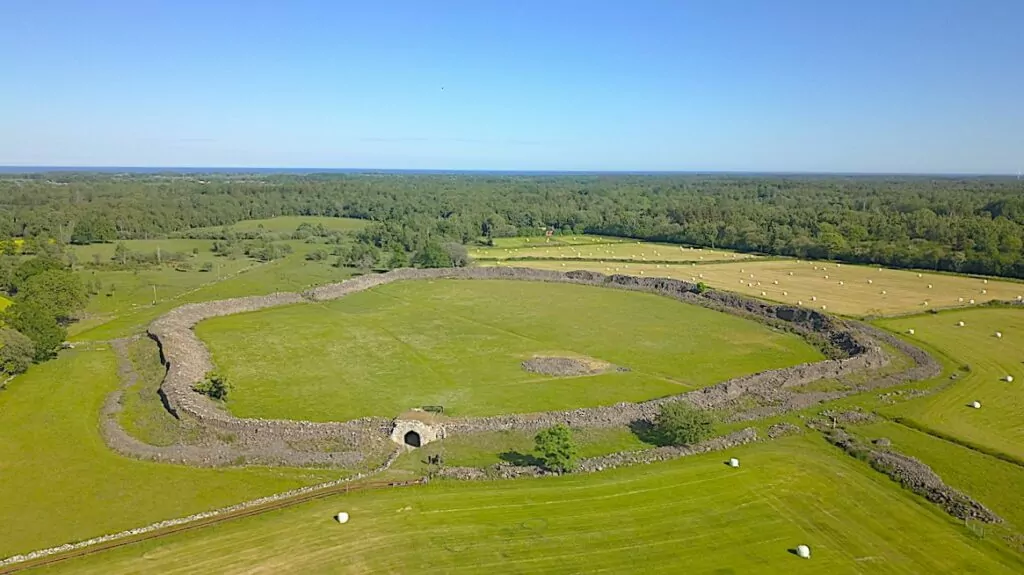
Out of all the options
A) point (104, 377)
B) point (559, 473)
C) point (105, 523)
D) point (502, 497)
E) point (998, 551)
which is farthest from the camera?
point (104, 377)

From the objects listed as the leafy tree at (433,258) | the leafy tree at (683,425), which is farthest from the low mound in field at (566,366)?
the leafy tree at (433,258)

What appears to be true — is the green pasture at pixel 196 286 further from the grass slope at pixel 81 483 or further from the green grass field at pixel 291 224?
the green grass field at pixel 291 224

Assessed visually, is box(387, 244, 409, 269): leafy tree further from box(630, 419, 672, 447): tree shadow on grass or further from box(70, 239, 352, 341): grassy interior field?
Answer: box(630, 419, 672, 447): tree shadow on grass

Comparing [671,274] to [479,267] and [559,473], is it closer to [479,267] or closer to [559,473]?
[479,267]

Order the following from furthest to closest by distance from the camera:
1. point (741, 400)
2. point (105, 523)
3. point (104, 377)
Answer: point (104, 377)
point (741, 400)
point (105, 523)

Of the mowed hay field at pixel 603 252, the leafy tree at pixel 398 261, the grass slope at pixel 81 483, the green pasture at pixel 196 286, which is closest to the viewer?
the grass slope at pixel 81 483

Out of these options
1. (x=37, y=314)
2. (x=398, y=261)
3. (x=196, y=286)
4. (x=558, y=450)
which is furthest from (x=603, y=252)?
(x=558, y=450)

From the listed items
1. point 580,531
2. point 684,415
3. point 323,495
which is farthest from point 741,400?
point 323,495
